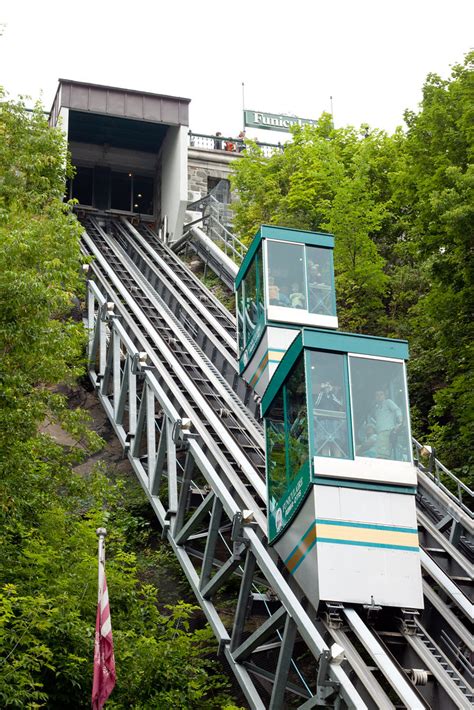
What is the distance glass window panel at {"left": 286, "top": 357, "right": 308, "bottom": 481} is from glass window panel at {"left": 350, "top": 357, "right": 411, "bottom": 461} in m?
0.63

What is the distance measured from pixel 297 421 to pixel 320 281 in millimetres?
5893

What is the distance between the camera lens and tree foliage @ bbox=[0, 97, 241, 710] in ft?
42.5

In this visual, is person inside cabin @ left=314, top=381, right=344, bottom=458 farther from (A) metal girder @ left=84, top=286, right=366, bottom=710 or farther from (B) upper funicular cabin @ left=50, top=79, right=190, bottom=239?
(B) upper funicular cabin @ left=50, top=79, right=190, bottom=239

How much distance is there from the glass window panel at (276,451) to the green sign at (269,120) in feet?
138

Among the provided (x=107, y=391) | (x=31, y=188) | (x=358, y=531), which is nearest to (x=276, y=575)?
(x=358, y=531)

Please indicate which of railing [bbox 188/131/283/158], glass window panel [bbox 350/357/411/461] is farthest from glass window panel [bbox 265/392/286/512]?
railing [bbox 188/131/283/158]

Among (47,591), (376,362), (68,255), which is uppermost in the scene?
(68,255)

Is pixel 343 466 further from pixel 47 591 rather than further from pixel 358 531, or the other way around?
pixel 47 591

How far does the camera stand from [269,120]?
2188 inches

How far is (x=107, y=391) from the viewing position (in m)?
22.7

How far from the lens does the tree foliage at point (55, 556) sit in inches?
510

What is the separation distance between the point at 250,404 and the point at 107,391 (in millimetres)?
3340

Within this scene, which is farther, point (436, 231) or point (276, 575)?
point (436, 231)

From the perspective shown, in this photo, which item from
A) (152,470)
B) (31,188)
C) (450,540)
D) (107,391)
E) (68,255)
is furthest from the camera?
(31,188)
